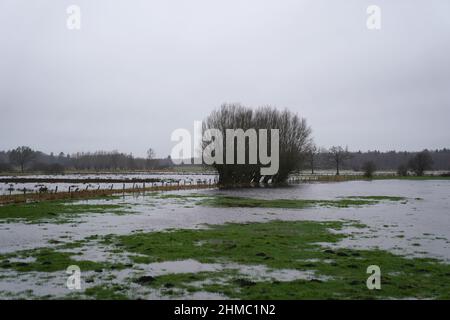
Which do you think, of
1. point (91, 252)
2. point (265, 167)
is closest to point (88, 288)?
point (91, 252)

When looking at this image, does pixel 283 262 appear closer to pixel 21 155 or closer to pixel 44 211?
pixel 44 211

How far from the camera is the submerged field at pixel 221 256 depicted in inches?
432

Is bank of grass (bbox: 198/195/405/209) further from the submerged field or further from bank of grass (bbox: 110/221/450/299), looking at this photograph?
bank of grass (bbox: 110/221/450/299)

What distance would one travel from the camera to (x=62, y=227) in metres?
22.8

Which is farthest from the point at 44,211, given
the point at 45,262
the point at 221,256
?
the point at 221,256

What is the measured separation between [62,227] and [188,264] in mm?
11618

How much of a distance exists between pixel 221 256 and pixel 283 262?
2.44 m

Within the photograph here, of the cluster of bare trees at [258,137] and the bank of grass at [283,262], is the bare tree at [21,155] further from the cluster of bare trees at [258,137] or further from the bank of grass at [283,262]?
the bank of grass at [283,262]

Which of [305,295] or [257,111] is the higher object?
[257,111]

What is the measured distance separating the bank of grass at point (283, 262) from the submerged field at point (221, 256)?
37 millimetres

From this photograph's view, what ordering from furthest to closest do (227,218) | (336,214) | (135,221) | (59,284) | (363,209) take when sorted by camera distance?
1. (363,209)
2. (336,214)
3. (227,218)
4. (135,221)
5. (59,284)

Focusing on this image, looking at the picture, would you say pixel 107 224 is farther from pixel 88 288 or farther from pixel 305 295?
pixel 305 295

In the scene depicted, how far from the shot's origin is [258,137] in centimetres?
7738
